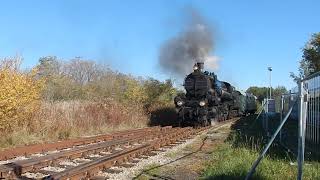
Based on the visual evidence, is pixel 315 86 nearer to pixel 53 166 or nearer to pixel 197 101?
pixel 53 166

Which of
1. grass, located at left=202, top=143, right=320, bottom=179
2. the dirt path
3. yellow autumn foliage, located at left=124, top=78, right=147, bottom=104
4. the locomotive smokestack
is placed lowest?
the dirt path

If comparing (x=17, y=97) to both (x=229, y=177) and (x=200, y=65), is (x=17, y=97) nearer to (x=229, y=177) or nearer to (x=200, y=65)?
(x=229, y=177)

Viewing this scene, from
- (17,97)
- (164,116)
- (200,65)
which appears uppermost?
(200,65)

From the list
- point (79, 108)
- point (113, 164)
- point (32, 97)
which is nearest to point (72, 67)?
point (79, 108)

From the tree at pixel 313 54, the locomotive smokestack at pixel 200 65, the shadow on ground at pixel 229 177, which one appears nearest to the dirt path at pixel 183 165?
the shadow on ground at pixel 229 177

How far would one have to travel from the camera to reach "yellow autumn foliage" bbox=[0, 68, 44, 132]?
1781 centimetres

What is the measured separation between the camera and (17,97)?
61.6 ft

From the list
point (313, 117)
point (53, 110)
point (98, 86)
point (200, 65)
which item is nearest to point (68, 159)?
point (313, 117)

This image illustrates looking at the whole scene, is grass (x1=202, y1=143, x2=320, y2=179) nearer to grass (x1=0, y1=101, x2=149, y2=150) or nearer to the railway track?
the railway track

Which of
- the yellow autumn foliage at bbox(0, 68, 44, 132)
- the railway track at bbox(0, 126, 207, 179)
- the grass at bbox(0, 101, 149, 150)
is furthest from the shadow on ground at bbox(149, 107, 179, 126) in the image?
the yellow autumn foliage at bbox(0, 68, 44, 132)

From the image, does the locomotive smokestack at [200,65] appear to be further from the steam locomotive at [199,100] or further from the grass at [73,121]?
the grass at [73,121]

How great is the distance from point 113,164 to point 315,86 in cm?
603

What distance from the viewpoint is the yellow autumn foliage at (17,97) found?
17.8 m

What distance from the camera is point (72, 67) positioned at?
8100cm
